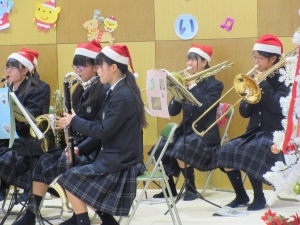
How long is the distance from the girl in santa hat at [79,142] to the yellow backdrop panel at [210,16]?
1711 mm

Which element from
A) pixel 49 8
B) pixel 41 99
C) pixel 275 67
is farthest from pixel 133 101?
pixel 49 8

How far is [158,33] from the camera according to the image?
6.45 m

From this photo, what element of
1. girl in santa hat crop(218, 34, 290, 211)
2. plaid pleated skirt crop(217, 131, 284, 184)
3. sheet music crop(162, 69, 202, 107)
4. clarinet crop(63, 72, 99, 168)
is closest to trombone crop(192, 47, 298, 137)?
girl in santa hat crop(218, 34, 290, 211)

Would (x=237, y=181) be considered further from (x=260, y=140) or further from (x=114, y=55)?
(x=114, y=55)

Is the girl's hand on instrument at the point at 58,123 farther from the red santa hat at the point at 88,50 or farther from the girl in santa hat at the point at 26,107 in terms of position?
the red santa hat at the point at 88,50

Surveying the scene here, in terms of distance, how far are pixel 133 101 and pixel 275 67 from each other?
5.07 ft

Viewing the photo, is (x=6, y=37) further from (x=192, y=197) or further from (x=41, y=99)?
(x=192, y=197)

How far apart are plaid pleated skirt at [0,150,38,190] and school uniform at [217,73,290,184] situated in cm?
172

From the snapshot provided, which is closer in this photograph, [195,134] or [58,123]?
[58,123]

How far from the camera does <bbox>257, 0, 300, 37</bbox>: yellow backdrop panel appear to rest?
6.02 meters

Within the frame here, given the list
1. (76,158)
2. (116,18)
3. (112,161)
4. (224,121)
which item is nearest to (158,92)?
(112,161)

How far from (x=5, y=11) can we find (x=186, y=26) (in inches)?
83.7

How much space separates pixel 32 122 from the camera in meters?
4.00

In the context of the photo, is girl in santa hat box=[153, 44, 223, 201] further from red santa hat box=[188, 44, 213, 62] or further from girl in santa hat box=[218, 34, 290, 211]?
girl in santa hat box=[218, 34, 290, 211]
